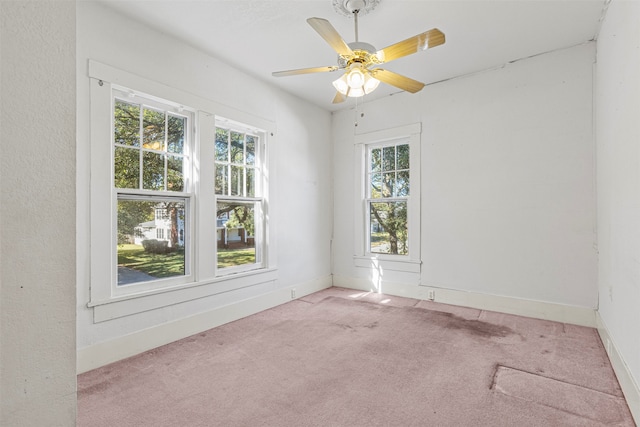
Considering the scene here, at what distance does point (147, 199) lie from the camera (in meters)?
2.88

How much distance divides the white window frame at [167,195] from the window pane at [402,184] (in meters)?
1.79

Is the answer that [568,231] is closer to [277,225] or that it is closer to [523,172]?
[523,172]

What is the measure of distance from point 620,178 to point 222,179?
136 inches

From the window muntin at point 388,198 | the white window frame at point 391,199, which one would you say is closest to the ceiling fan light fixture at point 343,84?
the white window frame at point 391,199

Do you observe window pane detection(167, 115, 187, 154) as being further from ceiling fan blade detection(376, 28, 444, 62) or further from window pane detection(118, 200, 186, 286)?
ceiling fan blade detection(376, 28, 444, 62)

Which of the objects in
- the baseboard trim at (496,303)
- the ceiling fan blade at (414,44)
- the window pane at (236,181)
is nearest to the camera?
the ceiling fan blade at (414,44)

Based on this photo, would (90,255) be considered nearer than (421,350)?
Yes

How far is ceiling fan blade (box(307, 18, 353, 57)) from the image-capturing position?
6.32 ft

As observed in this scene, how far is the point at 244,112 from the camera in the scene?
12.0 feet

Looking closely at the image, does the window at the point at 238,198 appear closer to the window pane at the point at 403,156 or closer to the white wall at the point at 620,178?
the window pane at the point at 403,156


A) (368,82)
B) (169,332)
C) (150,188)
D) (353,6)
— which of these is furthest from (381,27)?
(169,332)

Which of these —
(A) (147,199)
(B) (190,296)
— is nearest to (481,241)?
(B) (190,296)

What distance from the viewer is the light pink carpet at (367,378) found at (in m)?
1.84

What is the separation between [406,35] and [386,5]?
1.64 feet
